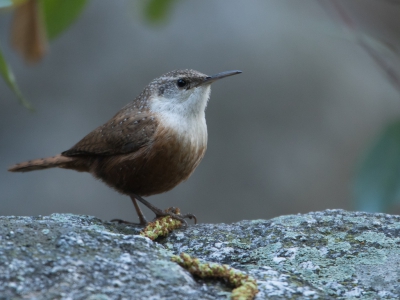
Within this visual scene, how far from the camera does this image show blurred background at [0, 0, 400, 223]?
7473mm

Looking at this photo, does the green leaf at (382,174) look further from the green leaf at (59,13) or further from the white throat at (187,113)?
the green leaf at (59,13)

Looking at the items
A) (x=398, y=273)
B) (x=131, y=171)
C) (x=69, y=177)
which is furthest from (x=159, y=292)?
(x=69, y=177)

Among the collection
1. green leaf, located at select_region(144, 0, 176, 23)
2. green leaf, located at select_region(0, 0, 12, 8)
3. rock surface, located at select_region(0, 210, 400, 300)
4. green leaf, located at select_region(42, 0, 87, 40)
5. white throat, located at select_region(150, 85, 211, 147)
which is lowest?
rock surface, located at select_region(0, 210, 400, 300)

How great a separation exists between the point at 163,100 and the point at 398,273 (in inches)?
94.8

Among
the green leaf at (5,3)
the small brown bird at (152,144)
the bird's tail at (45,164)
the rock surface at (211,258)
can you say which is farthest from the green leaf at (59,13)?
the bird's tail at (45,164)

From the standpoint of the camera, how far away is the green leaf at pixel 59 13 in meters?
2.51

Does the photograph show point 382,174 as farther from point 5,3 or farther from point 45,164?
point 45,164

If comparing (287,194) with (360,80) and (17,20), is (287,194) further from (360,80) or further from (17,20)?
(17,20)

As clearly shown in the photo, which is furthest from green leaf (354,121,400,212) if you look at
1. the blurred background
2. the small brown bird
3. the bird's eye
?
the blurred background

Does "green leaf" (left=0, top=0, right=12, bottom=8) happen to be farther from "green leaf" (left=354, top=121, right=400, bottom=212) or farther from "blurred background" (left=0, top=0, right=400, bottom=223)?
"blurred background" (left=0, top=0, right=400, bottom=223)

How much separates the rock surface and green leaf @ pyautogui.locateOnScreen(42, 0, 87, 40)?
2.90 feet

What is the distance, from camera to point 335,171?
8281 millimetres

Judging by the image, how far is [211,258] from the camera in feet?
8.99

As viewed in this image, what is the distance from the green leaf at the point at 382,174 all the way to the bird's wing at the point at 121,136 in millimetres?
1604
